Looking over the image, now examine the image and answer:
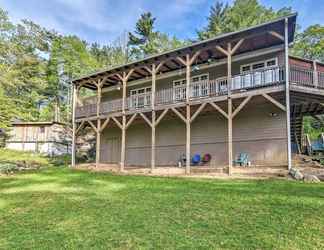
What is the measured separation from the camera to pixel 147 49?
33.2 meters

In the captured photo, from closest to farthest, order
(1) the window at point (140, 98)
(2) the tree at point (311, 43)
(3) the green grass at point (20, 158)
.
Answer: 1. (1) the window at point (140, 98)
2. (3) the green grass at point (20, 158)
3. (2) the tree at point (311, 43)

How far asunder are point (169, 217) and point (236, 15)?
30120 millimetres

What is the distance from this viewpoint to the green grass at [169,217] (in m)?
4.83

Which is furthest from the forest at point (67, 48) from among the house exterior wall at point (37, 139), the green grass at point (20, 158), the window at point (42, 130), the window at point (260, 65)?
the window at point (260, 65)

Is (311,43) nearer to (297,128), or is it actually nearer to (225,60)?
(297,128)

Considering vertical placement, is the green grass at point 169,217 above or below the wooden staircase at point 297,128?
below

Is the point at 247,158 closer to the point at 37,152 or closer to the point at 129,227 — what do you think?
the point at 129,227

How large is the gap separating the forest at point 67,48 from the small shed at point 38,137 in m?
1.45

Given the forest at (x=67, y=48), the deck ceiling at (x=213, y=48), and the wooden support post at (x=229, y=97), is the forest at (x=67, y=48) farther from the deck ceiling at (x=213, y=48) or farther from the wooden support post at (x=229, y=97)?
the wooden support post at (x=229, y=97)

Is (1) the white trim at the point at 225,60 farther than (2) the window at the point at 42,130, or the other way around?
(2) the window at the point at 42,130

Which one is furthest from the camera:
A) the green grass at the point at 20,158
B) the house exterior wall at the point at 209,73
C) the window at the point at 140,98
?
the green grass at the point at 20,158

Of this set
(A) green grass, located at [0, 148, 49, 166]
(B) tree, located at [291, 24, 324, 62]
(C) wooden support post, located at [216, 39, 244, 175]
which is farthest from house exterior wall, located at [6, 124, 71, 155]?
(B) tree, located at [291, 24, 324, 62]

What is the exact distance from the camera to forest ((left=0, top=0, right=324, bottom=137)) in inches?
1077

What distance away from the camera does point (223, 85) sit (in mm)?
14812
